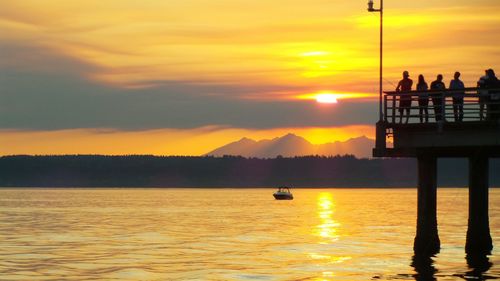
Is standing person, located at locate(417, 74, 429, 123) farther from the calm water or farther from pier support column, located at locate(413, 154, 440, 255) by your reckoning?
the calm water

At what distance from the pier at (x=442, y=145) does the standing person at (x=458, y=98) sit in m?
0.08

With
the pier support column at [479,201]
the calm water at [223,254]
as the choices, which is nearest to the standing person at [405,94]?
the pier support column at [479,201]

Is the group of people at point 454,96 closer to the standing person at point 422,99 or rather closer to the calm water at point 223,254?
the standing person at point 422,99

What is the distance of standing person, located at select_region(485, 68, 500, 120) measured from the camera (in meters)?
45.2

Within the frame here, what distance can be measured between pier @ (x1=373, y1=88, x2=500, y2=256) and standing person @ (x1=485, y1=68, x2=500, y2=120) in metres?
0.04

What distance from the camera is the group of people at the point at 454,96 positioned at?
1802 inches

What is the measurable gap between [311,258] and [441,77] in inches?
599

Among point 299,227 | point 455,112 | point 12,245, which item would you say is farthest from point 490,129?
point 299,227

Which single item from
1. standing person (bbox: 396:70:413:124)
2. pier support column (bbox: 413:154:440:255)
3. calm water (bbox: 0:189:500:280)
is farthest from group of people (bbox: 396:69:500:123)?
calm water (bbox: 0:189:500:280)

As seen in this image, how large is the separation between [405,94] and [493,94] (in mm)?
4146

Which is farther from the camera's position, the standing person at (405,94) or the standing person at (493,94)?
the standing person at (405,94)

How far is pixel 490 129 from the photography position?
151 feet

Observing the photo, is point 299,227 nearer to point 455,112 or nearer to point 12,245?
point 12,245

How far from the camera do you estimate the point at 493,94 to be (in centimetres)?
4556
